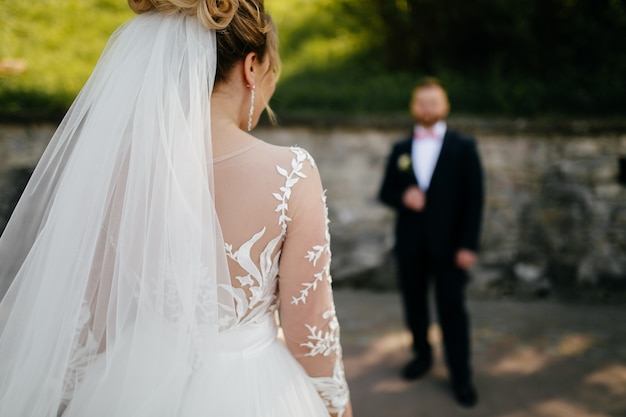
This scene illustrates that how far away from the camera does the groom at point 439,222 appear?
3566 mm

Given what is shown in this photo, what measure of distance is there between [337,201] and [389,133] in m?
1.02

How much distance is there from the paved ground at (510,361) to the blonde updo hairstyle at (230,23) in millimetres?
2803

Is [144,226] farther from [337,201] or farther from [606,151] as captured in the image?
[606,151]

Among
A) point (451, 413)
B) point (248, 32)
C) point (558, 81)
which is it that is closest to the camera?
point (248, 32)

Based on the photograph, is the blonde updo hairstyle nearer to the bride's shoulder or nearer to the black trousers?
the bride's shoulder

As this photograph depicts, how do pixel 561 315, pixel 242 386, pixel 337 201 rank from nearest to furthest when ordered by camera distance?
pixel 242 386 → pixel 561 315 → pixel 337 201

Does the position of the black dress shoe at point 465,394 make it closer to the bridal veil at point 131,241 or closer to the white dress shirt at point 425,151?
the white dress shirt at point 425,151

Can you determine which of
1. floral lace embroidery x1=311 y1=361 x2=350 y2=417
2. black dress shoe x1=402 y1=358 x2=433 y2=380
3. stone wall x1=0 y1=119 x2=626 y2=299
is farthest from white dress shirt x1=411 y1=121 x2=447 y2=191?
floral lace embroidery x1=311 y1=361 x2=350 y2=417

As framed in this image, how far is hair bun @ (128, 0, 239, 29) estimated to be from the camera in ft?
4.20

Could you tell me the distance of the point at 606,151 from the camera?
5.67 meters

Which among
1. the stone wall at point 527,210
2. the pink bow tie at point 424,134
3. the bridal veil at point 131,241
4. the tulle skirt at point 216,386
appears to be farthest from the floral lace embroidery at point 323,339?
the stone wall at point 527,210

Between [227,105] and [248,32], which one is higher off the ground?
[248,32]

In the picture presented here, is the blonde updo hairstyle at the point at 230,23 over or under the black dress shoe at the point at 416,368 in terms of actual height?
over

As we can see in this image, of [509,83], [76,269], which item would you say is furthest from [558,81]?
[76,269]
